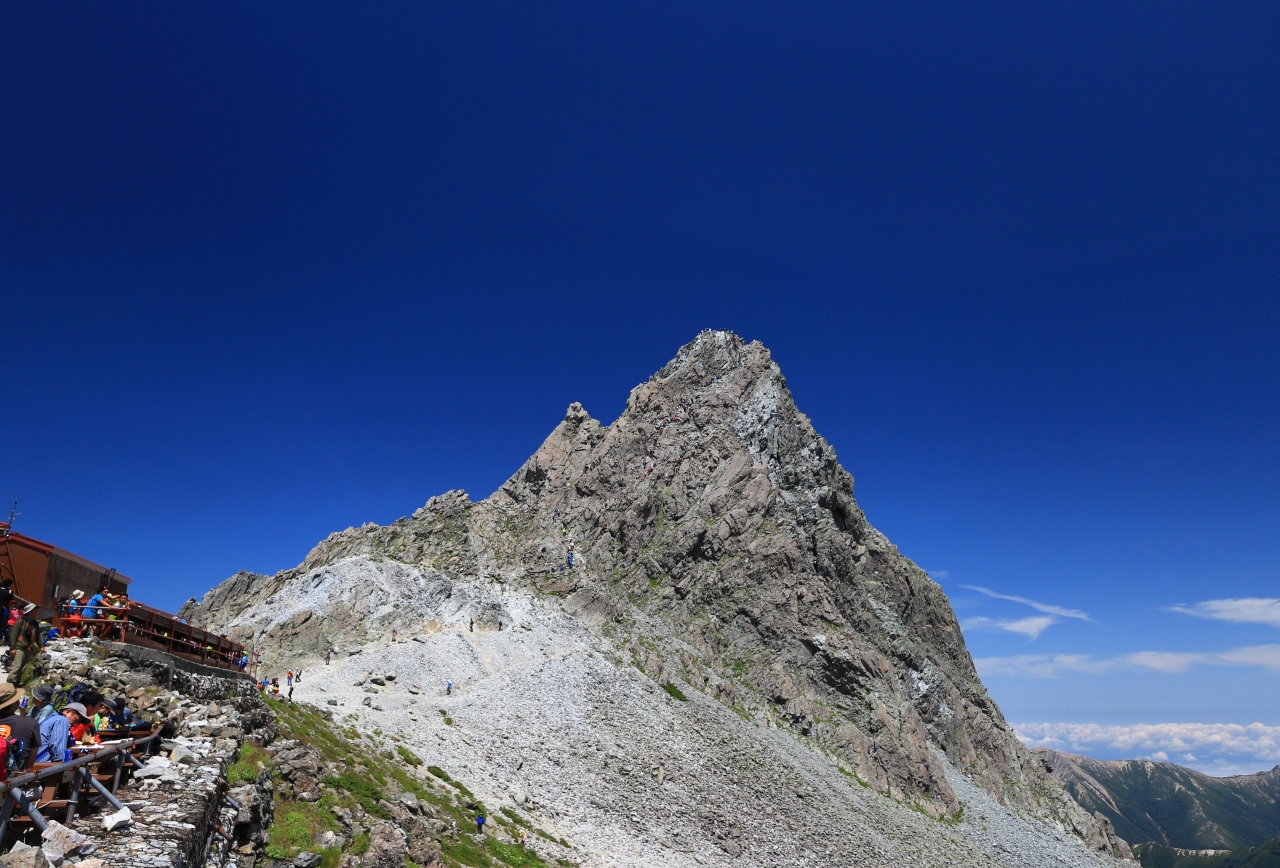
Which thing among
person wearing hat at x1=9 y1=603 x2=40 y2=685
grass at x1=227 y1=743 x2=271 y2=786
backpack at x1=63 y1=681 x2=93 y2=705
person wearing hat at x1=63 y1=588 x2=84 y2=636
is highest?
person wearing hat at x1=63 y1=588 x2=84 y2=636

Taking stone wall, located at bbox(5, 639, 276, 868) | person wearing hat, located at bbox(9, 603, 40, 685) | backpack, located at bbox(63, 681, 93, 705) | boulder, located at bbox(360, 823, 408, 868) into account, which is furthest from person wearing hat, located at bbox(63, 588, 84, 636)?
boulder, located at bbox(360, 823, 408, 868)

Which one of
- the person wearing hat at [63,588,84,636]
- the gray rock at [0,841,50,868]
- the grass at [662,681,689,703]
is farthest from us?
the grass at [662,681,689,703]

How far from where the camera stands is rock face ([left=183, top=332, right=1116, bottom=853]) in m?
74.1

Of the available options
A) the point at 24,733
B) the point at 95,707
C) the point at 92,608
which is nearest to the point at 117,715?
the point at 95,707

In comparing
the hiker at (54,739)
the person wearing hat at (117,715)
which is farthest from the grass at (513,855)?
the hiker at (54,739)

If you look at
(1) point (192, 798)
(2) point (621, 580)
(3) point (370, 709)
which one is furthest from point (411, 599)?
(1) point (192, 798)

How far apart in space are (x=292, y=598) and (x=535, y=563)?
2960 cm

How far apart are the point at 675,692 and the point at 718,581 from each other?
24737 mm

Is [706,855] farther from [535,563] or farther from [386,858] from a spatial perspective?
[535,563]

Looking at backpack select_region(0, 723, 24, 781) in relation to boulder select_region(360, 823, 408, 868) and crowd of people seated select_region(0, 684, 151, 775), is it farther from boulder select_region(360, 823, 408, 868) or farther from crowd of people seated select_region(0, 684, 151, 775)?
boulder select_region(360, 823, 408, 868)

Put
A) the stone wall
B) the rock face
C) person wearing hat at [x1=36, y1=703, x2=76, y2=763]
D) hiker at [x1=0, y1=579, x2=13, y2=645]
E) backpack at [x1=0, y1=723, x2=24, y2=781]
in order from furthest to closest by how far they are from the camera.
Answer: the rock face → hiker at [x1=0, y1=579, x2=13, y2=645] → person wearing hat at [x1=36, y1=703, x2=76, y2=763] → the stone wall → backpack at [x1=0, y1=723, x2=24, y2=781]

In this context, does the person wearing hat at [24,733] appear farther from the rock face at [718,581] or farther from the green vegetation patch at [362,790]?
the rock face at [718,581]

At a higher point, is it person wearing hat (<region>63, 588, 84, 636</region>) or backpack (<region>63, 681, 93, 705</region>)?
person wearing hat (<region>63, 588, 84, 636</region>)

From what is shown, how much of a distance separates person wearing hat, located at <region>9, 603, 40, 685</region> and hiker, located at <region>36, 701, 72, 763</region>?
15.3ft
